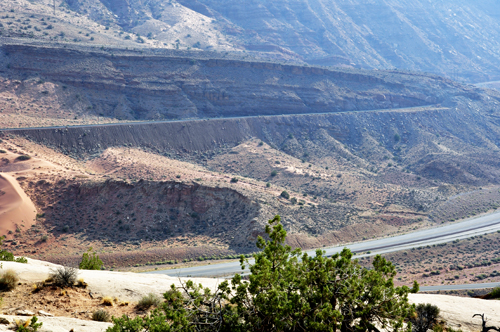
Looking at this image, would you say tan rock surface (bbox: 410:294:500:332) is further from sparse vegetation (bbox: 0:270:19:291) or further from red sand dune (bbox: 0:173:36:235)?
red sand dune (bbox: 0:173:36:235)

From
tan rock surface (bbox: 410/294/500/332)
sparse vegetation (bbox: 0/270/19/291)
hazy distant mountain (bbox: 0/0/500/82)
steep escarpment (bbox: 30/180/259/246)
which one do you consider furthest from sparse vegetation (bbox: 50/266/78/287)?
hazy distant mountain (bbox: 0/0/500/82)

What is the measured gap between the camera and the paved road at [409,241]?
34.9 m

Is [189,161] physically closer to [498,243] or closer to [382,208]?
[382,208]

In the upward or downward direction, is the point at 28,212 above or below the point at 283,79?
below

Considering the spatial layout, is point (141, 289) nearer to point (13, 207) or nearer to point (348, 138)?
point (13, 207)

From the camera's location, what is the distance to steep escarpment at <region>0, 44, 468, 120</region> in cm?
6525

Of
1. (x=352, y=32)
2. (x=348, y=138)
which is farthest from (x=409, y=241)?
(x=352, y=32)

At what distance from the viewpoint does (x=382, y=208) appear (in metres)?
53.4

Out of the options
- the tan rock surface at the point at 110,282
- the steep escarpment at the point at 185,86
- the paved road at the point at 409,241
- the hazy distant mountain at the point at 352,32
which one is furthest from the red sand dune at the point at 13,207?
the hazy distant mountain at the point at 352,32

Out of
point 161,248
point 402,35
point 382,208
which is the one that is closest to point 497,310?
point 161,248

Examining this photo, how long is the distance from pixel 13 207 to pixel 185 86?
4258 cm

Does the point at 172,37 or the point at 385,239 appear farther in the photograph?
the point at 172,37

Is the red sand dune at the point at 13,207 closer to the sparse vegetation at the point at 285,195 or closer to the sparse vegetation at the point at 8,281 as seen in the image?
the sparse vegetation at the point at 8,281

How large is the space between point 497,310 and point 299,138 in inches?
2267
